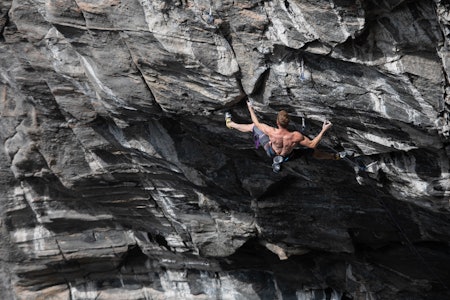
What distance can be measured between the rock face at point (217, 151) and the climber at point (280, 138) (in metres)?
0.25

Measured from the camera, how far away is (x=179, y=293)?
58.2ft

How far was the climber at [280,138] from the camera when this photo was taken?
10.4 meters

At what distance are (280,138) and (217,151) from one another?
10.1 feet

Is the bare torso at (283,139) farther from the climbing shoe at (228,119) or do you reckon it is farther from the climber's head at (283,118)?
the climbing shoe at (228,119)

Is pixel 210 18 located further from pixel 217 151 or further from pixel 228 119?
pixel 217 151

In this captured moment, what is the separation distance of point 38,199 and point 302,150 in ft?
24.7

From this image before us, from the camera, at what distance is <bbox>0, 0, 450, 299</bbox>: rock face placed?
9.61 metres

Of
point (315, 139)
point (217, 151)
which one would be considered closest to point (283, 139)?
point (315, 139)

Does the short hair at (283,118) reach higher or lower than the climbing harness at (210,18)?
lower

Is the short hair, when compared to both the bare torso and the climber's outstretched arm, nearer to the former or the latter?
the bare torso

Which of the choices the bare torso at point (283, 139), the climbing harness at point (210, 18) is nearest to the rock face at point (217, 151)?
the climbing harness at point (210, 18)

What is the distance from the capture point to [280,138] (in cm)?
1053

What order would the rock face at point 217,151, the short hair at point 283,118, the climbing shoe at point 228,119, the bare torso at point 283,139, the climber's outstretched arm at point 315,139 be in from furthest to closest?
1. the climbing shoe at point 228,119
2. the bare torso at point 283,139
3. the climber's outstretched arm at point 315,139
4. the short hair at point 283,118
5. the rock face at point 217,151

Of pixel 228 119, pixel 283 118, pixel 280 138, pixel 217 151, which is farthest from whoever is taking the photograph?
pixel 217 151
